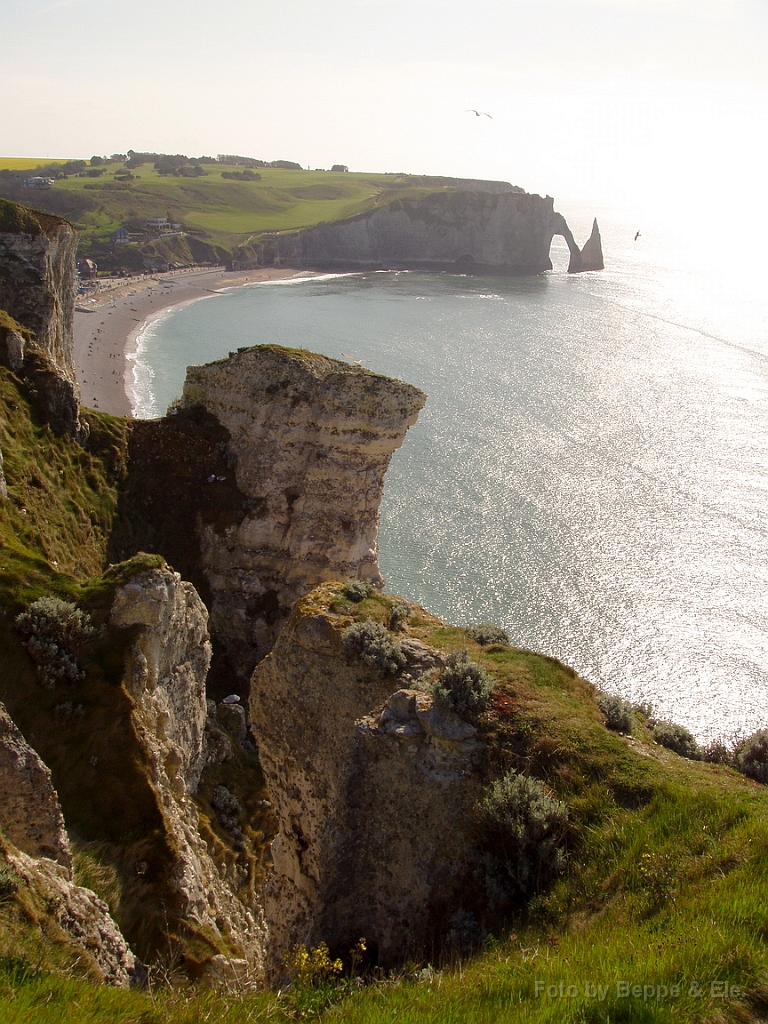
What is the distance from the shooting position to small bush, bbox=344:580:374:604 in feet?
58.2

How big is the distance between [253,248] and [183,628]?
167230 mm

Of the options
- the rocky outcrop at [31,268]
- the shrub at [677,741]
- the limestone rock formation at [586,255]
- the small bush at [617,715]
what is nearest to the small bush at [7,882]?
the small bush at [617,715]

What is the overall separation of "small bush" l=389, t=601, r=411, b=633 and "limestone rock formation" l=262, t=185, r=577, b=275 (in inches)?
6982

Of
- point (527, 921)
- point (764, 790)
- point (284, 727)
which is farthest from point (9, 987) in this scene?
point (764, 790)

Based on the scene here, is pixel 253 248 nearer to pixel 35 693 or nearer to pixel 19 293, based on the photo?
pixel 19 293

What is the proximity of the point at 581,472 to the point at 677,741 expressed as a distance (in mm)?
55761

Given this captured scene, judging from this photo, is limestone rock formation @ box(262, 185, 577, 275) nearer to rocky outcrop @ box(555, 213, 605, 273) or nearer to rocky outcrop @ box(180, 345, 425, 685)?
rocky outcrop @ box(555, 213, 605, 273)

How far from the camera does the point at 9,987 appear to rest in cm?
716

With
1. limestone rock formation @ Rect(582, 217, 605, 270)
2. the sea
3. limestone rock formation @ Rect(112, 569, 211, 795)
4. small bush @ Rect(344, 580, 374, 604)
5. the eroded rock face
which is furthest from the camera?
limestone rock formation @ Rect(582, 217, 605, 270)

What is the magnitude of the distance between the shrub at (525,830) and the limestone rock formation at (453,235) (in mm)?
183807

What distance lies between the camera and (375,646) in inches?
605

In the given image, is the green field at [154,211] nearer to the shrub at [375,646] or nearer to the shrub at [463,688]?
the shrub at [375,646]

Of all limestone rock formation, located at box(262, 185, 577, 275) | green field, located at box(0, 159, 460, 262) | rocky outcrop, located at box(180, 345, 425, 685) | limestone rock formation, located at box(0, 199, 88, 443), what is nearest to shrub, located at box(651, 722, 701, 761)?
rocky outcrop, located at box(180, 345, 425, 685)

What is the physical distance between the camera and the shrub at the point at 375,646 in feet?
50.0
